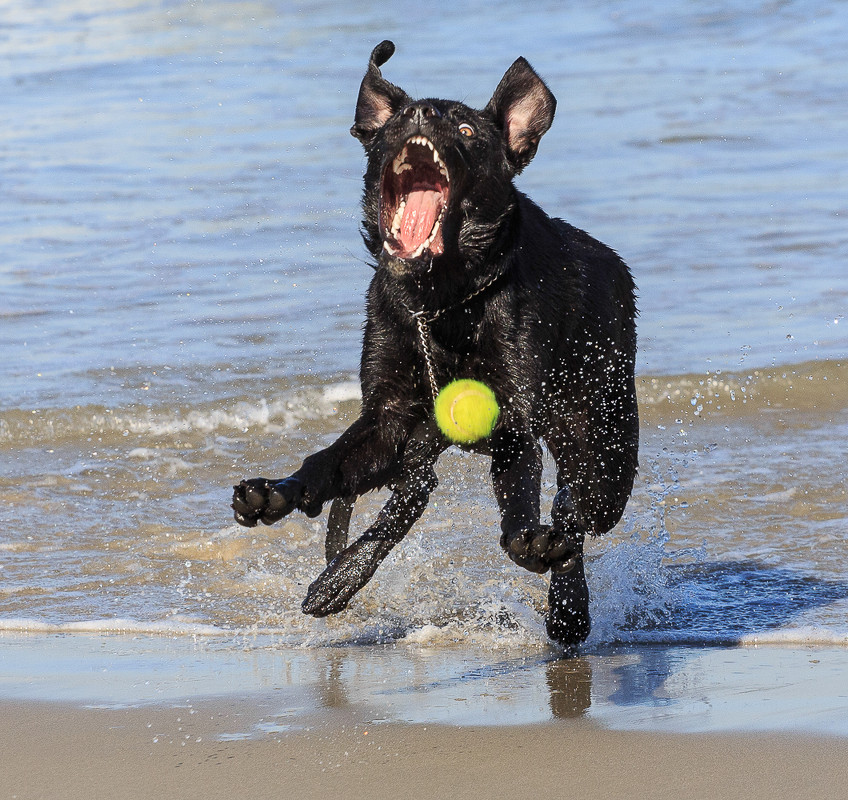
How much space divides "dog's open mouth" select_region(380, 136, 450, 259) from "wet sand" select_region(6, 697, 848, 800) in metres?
1.32

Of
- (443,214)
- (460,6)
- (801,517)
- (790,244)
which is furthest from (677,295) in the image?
(460,6)

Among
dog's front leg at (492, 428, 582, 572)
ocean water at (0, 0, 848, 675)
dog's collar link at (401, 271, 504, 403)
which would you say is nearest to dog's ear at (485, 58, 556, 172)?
dog's collar link at (401, 271, 504, 403)

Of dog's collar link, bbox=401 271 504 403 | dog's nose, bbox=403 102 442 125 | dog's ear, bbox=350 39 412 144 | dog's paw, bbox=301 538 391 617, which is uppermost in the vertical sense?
dog's ear, bbox=350 39 412 144

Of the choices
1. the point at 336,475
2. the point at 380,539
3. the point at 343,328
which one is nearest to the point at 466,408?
the point at 336,475

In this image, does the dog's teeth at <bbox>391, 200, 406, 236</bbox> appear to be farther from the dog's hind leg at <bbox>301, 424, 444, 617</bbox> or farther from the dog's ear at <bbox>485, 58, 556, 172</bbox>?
the dog's hind leg at <bbox>301, 424, 444, 617</bbox>

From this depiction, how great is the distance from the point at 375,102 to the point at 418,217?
40 cm

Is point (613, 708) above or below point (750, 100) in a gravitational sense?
below

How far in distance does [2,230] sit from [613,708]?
28.3 ft

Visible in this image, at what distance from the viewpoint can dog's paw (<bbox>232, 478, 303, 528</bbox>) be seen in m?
3.43

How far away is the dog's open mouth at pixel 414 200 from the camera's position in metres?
3.92

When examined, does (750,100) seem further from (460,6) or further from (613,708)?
(613,708)

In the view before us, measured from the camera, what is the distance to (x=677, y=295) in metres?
8.80

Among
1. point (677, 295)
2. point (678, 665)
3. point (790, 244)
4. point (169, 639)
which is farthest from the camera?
point (790, 244)

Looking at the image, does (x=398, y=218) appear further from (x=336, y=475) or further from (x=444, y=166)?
(x=336, y=475)
